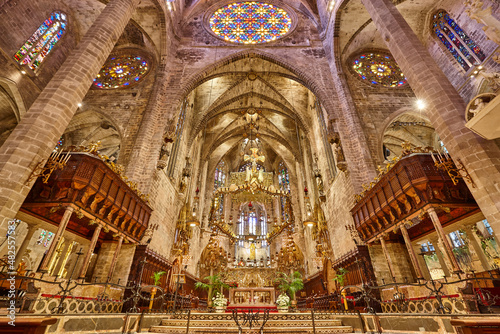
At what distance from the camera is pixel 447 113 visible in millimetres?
6137

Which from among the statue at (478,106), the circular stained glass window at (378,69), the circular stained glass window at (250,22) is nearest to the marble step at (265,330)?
the statue at (478,106)

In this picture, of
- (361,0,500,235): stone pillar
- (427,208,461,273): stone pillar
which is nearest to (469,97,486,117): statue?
(361,0,500,235): stone pillar

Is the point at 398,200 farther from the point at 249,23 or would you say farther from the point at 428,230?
the point at 249,23

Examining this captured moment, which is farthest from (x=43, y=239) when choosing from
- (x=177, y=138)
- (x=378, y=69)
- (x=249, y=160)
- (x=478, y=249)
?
(x=378, y=69)

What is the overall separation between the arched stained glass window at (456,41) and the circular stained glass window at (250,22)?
9.50m

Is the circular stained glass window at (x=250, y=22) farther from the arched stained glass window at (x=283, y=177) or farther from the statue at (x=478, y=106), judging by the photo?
the statue at (x=478, y=106)

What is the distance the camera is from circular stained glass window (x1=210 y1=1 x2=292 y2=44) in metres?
18.1

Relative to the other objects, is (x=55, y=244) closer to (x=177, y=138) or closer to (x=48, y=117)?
(x=48, y=117)

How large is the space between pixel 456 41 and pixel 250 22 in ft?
44.6

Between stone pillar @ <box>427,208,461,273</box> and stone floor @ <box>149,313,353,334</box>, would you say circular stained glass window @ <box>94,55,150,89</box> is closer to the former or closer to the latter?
stone floor @ <box>149,313,353,334</box>

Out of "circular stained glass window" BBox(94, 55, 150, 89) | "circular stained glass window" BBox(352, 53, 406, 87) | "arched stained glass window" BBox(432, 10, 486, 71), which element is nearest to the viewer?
"arched stained glass window" BBox(432, 10, 486, 71)

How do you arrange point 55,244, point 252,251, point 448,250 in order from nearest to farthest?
point 448,250, point 55,244, point 252,251

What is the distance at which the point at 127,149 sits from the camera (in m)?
12.3

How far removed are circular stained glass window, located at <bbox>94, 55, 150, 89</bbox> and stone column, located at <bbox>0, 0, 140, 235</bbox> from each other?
23.9 feet
